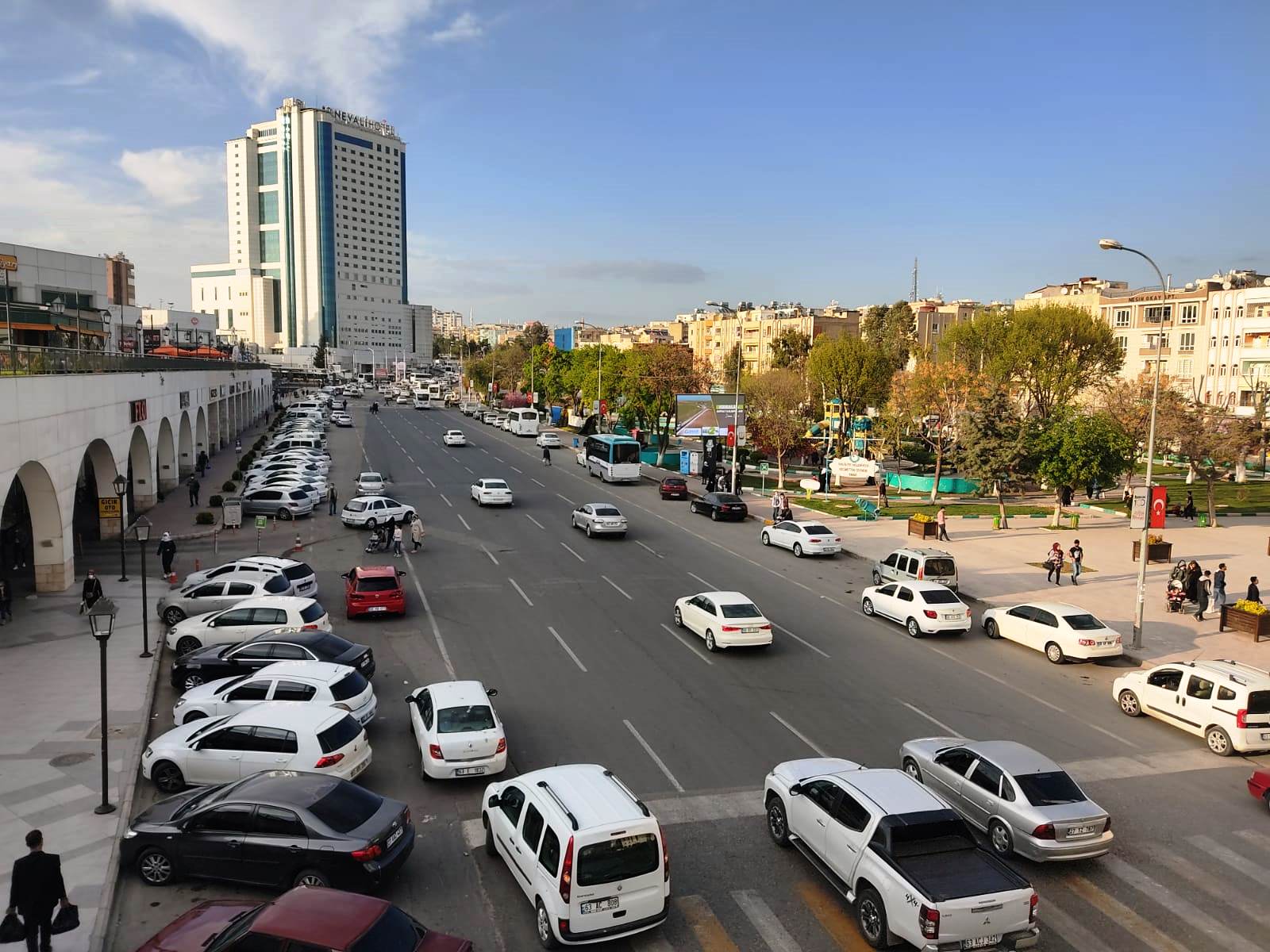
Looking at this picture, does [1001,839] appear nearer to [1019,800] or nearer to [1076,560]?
[1019,800]

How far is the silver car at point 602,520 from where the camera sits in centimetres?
3400

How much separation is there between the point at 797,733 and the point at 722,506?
24.7m

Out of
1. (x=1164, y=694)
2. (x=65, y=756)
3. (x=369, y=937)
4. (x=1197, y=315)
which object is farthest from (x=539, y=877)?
(x=1197, y=315)

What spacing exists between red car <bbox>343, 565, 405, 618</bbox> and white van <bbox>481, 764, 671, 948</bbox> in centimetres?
1313

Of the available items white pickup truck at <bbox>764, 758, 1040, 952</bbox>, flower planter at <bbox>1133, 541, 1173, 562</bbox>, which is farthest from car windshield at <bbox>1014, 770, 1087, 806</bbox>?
flower planter at <bbox>1133, 541, 1173, 562</bbox>

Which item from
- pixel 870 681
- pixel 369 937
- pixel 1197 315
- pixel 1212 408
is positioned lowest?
pixel 870 681

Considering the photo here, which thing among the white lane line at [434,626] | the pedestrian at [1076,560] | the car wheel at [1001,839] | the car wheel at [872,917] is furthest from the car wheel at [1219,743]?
the white lane line at [434,626]

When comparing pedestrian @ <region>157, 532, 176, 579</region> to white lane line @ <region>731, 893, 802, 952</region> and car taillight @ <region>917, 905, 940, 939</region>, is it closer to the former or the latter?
white lane line @ <region>731, 893, 802, 952</region>

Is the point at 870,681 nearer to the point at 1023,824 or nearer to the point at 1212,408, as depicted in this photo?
the point at 1023,824

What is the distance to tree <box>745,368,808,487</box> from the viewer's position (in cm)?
5006

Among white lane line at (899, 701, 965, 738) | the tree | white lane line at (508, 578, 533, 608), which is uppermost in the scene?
the tree

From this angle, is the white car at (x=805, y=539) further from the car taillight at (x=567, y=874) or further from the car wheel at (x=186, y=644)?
the car taillight at (x=567, y=874)

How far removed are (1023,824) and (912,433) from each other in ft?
188

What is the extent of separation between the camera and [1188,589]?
2591 cm
